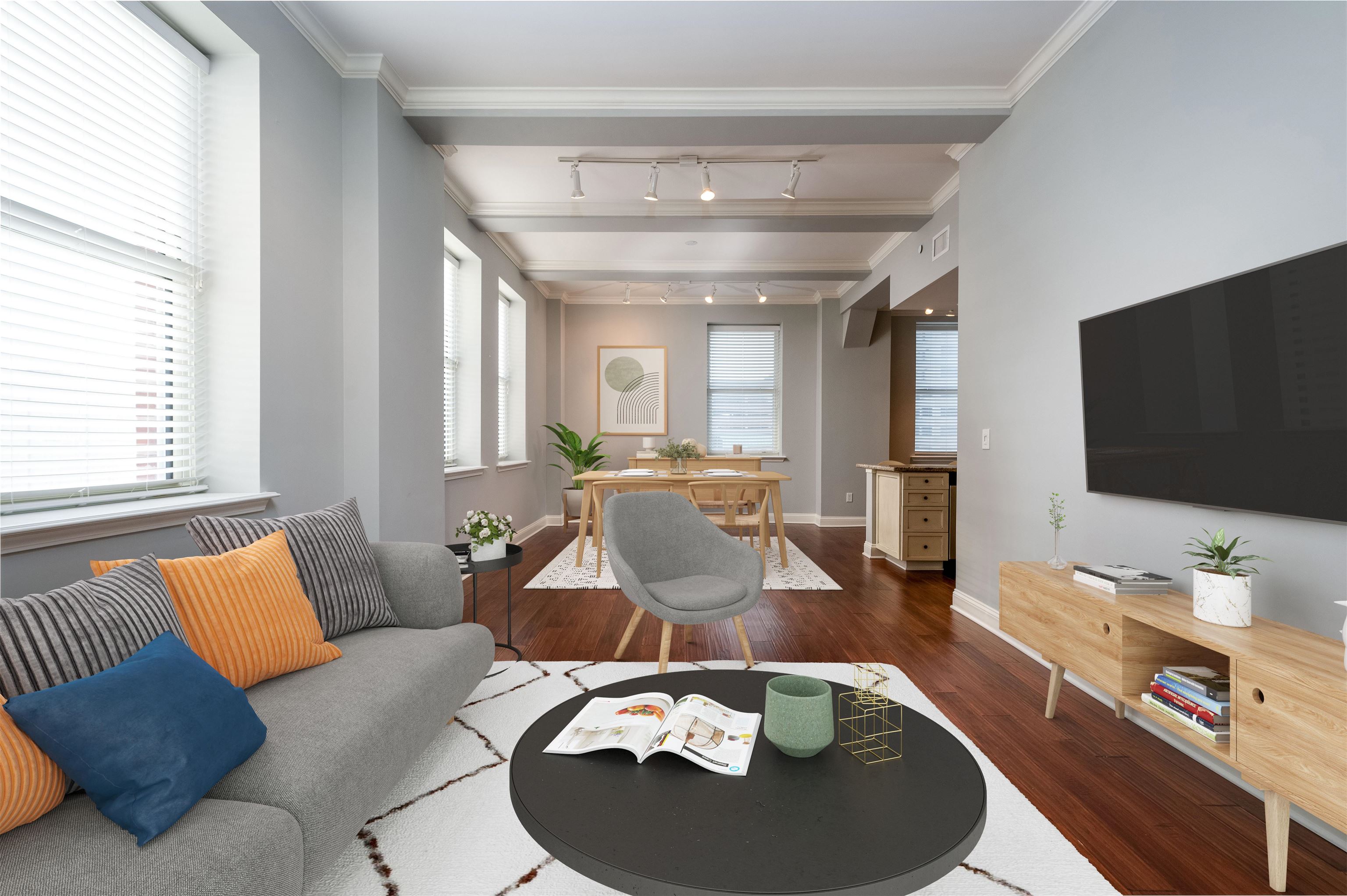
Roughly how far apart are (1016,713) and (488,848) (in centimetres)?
190

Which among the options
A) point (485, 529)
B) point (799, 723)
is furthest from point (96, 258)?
point (799, 723)

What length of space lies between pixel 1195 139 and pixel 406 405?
3373 mm

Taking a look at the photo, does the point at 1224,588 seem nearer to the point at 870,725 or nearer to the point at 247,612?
the point at 870,725

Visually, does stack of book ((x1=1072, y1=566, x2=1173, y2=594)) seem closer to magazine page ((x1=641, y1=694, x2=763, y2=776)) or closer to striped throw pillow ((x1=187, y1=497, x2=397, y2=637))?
magazine page ((x1=641, y1=694, x2=763, y2=776))

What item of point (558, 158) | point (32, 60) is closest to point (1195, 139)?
point (558, 158)

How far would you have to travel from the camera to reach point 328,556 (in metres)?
1.92

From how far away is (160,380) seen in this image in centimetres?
206

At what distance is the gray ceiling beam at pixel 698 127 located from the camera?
3.16m

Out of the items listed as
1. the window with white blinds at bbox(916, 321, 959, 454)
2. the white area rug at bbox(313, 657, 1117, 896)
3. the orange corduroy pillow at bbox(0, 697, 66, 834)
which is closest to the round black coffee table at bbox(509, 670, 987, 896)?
the white area rug at bbox(313, 657, 1117, 896)

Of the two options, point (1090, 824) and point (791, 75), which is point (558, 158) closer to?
point (791, 75)

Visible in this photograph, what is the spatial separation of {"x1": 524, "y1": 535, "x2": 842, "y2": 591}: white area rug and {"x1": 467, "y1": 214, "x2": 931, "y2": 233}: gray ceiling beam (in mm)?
2552

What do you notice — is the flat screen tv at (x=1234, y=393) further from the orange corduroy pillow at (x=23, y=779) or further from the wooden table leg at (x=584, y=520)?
the wooden table leg at (x=584, y=520)

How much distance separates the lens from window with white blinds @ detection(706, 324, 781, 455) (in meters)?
7.46

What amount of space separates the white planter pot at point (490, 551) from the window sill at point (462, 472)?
165cm
